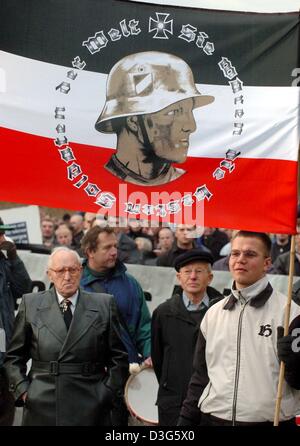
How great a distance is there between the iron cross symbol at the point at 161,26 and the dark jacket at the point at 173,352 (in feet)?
7.75

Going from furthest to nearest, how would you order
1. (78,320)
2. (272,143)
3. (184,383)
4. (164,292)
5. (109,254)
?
1. (164,292)
2. (109,254)
3. (184,383)
4. (78,320)
5. (272,143)

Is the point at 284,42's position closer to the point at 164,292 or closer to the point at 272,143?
the point at 272,143

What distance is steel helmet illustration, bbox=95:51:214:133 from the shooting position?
776 cm

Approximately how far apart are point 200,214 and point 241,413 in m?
1.37

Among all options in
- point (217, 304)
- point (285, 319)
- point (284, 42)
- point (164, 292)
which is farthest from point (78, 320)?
point (164, 292)

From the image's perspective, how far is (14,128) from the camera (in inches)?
310

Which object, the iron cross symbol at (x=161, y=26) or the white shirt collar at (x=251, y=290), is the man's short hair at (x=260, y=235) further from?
the iron cross symbol at (x=161, y=26)

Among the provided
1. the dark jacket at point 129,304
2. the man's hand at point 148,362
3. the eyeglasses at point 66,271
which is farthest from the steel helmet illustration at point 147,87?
the man's hand at point 148,362

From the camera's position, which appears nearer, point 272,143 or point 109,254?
point 272,143

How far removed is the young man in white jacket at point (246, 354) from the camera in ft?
23.4

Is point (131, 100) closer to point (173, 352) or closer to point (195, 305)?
point (195, 305)

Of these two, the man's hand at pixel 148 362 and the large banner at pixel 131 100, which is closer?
the large banner at pixel 131 100

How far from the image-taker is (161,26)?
25.5ft

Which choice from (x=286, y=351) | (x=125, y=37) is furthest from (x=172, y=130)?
(x=286, y=351)
